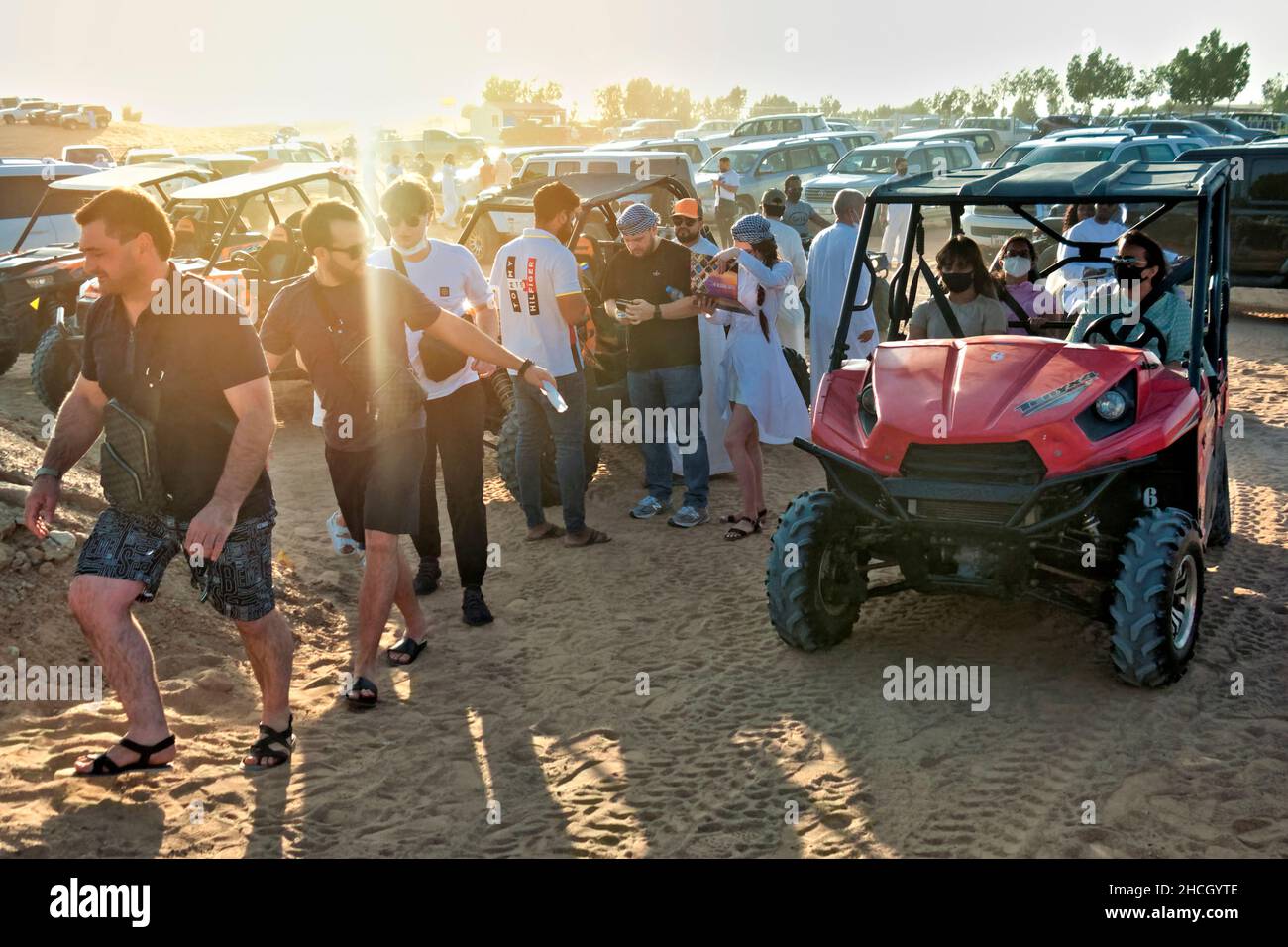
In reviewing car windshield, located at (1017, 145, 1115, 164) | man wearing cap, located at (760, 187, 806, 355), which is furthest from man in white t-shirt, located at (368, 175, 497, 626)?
car windshield, located at (1017, 145, 1115, 164)

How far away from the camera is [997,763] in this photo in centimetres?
480

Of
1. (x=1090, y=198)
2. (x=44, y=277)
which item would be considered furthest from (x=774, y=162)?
(x=1090, y=198)

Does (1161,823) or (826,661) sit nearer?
(1161,823)

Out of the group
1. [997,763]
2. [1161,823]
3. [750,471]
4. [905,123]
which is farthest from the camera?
[905,123]

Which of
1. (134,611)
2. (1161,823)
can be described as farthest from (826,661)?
(134,611)

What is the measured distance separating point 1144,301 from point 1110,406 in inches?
46.2

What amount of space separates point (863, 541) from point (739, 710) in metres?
0.97

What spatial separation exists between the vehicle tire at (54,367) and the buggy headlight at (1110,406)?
7.86 metres

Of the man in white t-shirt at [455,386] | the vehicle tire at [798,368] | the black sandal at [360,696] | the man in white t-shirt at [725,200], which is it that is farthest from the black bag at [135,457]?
the man in white t-shirt at [725,200]

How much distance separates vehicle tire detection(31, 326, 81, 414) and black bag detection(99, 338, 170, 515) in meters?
6.47

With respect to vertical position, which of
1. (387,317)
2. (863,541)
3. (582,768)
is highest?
(387,317)

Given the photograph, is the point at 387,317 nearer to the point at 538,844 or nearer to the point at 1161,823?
the point at 538,844

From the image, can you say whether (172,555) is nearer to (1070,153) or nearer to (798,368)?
(798,368)

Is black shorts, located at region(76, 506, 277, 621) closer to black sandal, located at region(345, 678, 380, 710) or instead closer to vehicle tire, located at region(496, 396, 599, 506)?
black sandal, located at region(345, 678, 380, 710)
